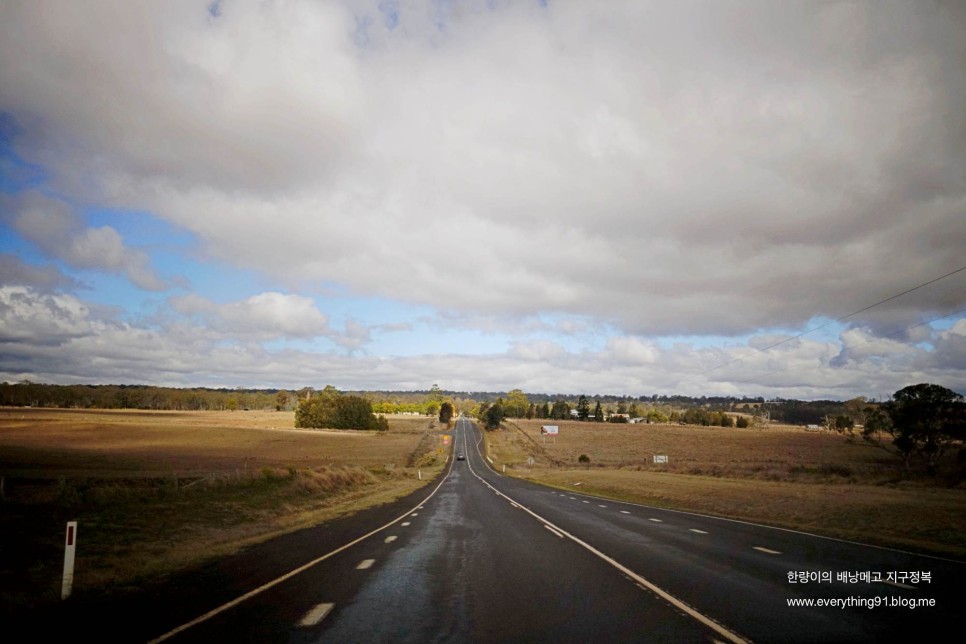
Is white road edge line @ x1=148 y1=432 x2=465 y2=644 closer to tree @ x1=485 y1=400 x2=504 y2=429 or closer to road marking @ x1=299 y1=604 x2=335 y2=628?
road marking @ x1=299 y1=604 x2=335 y2=628

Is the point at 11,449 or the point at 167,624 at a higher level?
the point at 167,624

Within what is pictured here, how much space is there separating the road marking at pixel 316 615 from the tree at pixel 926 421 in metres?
53.6

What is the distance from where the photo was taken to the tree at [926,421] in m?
45.7

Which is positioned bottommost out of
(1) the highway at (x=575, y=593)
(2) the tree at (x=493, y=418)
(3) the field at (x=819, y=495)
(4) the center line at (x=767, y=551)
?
(2) the tree at (x=493, y=418)

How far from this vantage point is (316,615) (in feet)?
24.9

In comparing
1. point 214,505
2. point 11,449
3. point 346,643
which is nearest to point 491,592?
point 346,643

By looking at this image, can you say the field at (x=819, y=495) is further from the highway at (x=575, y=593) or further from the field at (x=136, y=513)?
the field at (x=136, y=513)

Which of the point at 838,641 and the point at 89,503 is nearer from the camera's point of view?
the point at 838,641

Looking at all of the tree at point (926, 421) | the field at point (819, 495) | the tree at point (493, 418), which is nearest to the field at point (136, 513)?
the field at point (819, 495)

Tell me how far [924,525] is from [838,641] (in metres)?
14.6

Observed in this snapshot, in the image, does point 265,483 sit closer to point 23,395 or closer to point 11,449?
point 11,449

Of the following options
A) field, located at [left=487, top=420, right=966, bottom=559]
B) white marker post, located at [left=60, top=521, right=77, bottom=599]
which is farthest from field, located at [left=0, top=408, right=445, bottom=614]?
field, located at [left=487, top=420, right=966, bottom=559]

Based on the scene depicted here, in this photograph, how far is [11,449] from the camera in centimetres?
5584

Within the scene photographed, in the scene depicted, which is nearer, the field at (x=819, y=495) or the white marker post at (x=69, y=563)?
the white marker post at (x=69, y=563)
